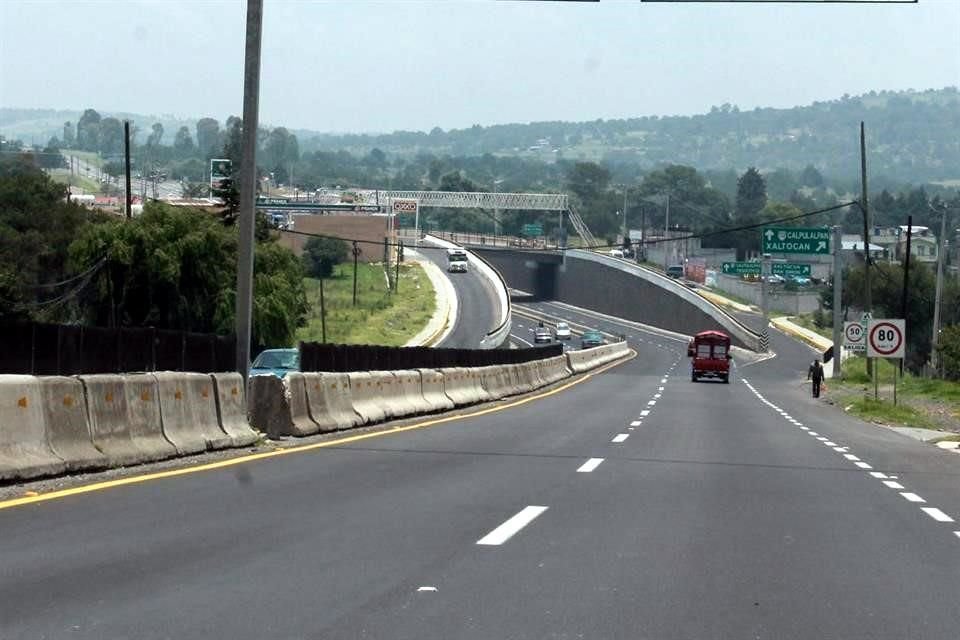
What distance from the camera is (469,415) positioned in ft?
96.5

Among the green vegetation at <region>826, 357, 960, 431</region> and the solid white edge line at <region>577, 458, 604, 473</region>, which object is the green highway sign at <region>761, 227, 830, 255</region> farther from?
the solid white edge line at <region>577, 458, 604, 473</region>

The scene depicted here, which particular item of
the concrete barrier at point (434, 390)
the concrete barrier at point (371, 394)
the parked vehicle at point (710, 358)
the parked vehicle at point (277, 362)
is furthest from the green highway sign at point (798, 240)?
the concrete barrier at point (371, 394)

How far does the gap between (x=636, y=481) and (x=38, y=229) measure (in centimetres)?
7306

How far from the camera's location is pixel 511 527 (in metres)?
11.1

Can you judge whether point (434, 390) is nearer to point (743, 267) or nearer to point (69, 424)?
point (69, 424)

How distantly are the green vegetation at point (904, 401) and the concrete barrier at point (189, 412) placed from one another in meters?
21.3

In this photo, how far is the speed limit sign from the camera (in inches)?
1478

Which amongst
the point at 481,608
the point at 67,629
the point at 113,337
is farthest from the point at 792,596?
the point at 113,337

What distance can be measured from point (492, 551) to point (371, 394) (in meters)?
14.8

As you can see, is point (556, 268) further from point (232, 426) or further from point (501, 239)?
point (232, 426)

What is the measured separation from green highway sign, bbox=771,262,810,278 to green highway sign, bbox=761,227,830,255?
9.39 m

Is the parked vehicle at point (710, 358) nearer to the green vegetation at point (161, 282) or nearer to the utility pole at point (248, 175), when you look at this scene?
the green vegetation at point (161, 282)

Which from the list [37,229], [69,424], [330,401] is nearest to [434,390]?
[330,401]

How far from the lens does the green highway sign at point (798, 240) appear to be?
77375 mm
